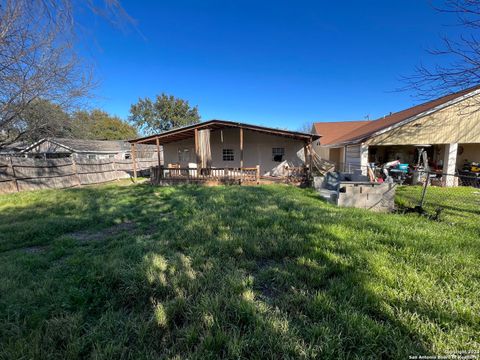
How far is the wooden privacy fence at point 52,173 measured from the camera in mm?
9183

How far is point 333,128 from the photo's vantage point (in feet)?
66.5

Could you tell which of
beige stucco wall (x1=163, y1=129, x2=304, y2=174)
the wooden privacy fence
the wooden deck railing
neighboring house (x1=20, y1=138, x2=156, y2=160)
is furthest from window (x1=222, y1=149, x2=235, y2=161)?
neighboring house (x1=20, y1=138, x2=156, y2=160)

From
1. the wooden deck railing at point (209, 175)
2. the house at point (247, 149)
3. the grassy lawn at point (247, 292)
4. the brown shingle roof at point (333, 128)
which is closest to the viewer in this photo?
the grassy lawn at point (247, 292)

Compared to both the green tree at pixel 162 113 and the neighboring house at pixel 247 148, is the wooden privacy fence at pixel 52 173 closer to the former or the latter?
the neighboring house at pixel 247 148

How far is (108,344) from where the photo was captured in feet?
5.05

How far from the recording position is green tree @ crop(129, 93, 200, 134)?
35500mm

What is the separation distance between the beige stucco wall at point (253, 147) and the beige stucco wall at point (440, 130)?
4.50 metres

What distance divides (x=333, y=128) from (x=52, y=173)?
21.0 meters

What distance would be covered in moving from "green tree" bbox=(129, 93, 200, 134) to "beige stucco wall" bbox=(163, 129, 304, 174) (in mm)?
23433

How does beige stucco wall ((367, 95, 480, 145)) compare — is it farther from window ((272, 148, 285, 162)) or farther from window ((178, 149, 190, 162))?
window ((178, 149, 190, 162))

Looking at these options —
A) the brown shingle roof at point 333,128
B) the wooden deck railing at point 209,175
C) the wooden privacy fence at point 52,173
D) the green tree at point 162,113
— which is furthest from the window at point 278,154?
the green tree at point 162,113

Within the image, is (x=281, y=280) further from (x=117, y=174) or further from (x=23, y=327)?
(x=117, y=174)

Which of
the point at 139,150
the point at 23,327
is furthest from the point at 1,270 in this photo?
the point at 139,150

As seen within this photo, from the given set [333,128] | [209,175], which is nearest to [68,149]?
[209,175]
